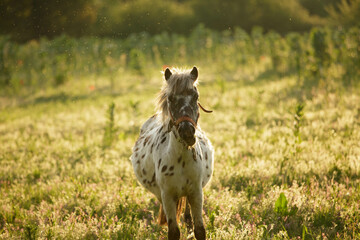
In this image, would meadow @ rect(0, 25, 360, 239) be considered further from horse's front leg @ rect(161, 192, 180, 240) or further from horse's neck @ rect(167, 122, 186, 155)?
horse's neck @ rect(167, 122, 186, 155)

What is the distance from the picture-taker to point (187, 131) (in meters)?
3.22

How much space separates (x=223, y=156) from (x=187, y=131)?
14.8 feet

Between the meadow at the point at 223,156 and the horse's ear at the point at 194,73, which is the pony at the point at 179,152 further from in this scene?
the meadow at the point at 223,156

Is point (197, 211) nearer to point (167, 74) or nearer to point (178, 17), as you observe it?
point (167, 74)

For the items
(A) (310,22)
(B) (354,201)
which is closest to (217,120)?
(B) (354,201)

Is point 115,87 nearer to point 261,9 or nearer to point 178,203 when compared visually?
point 178,203

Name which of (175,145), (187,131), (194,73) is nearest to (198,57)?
(194,73)

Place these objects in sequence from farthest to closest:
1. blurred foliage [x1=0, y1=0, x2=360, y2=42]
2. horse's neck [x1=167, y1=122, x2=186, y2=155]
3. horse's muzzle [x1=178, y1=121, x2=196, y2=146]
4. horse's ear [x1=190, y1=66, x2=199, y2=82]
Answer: blurred foliage [x1=0, y1=0, x2=360, y2=42]
horse's ear [x1=190, y1=66, x2=199, y2=82]
horse's neck [x1=167, y1=122, x2=186, y2=155]
horse's muzzle [x1=178, y1=121, x2=196, y2=146]

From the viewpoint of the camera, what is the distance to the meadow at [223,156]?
4617 millimetres

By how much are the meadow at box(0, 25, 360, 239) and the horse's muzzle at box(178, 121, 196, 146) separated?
1478 millimetres

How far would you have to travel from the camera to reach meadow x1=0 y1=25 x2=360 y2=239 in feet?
15.1

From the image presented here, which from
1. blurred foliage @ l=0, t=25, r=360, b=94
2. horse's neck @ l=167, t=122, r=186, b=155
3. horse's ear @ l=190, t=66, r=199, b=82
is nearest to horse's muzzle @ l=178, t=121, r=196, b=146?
horse's neck @ l=167, t=122, r=186, b=155

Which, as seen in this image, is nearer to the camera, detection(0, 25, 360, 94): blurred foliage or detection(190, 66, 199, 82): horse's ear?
detection(190, 66, 199, 82): horse's ear

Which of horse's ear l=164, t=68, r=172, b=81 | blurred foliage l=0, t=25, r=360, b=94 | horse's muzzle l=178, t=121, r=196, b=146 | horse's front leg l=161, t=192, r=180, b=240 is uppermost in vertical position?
blurred foliage l=0, t=25, r=360, b=94
